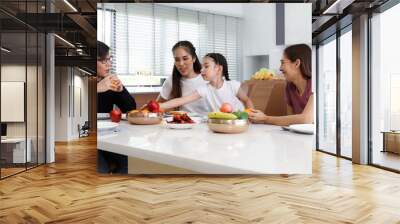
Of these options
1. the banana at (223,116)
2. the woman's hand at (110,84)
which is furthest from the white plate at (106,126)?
the banana at (223,116)

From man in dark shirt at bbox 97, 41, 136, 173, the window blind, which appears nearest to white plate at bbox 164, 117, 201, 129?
man in dark shirt at bbox 97, 41, 136, 173

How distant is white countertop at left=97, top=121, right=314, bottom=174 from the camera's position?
4.89m

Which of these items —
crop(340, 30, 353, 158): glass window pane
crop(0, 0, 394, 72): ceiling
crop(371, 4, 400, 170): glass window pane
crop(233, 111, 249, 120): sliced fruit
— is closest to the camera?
crop(233, 111, 249, 120): sliced fruit

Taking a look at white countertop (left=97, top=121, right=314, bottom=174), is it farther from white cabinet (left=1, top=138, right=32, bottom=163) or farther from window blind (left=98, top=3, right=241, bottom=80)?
white cabinet (left=1, top=138, right=32, bottom=163)

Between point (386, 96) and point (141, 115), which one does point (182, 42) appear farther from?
point (386, 96)

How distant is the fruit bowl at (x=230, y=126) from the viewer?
4.98m

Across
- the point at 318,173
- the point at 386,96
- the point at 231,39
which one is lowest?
the point at 318,173

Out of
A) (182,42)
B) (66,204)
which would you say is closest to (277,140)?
(182,42)

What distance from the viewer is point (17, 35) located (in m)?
5.55

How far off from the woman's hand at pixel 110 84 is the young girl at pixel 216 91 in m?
0.63

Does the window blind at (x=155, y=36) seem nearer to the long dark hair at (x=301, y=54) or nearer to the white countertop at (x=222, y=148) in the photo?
the long dark hair at (x=301, y=54)

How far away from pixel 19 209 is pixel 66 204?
428 mm

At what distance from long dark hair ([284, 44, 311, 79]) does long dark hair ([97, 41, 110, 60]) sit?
242cm

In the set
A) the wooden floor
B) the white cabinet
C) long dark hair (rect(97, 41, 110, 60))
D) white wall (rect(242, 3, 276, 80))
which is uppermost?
white wall (rect(242, 3, 276, 80))
